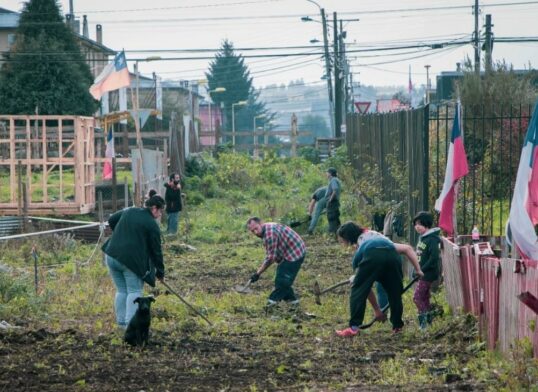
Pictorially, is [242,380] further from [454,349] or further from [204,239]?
[204,239]

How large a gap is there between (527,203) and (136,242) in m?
4.53

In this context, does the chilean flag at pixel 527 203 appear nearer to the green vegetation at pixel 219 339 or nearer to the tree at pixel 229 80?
the green vegetation at pixel 219 339

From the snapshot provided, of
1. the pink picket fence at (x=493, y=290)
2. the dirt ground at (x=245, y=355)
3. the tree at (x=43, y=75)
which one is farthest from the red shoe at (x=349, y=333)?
the tree at (x=43, y=75)

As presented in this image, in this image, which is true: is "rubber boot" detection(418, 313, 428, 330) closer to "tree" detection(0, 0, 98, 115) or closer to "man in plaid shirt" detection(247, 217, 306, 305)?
"man in plaid shirt" detection(247, 217, 306, 305)

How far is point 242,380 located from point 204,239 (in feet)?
54.5

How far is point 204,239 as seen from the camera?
1040 inches

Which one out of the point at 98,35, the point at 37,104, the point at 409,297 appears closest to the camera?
the point at 409,297

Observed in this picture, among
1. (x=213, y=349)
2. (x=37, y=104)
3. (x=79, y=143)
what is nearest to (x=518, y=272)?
(x=213, y=349)

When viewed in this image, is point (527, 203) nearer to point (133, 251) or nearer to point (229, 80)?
point (133, 251)

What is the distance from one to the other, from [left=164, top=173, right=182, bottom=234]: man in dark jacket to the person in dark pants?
523 inches

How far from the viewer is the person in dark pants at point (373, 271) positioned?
12898 millimetres

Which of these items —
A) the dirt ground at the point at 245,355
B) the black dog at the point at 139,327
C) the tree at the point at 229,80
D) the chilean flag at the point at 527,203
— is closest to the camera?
the dirt ground at the point at 245,355

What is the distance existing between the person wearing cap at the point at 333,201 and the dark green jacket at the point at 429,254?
12746 mm

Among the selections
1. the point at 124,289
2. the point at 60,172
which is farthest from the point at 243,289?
the point at 60,172
